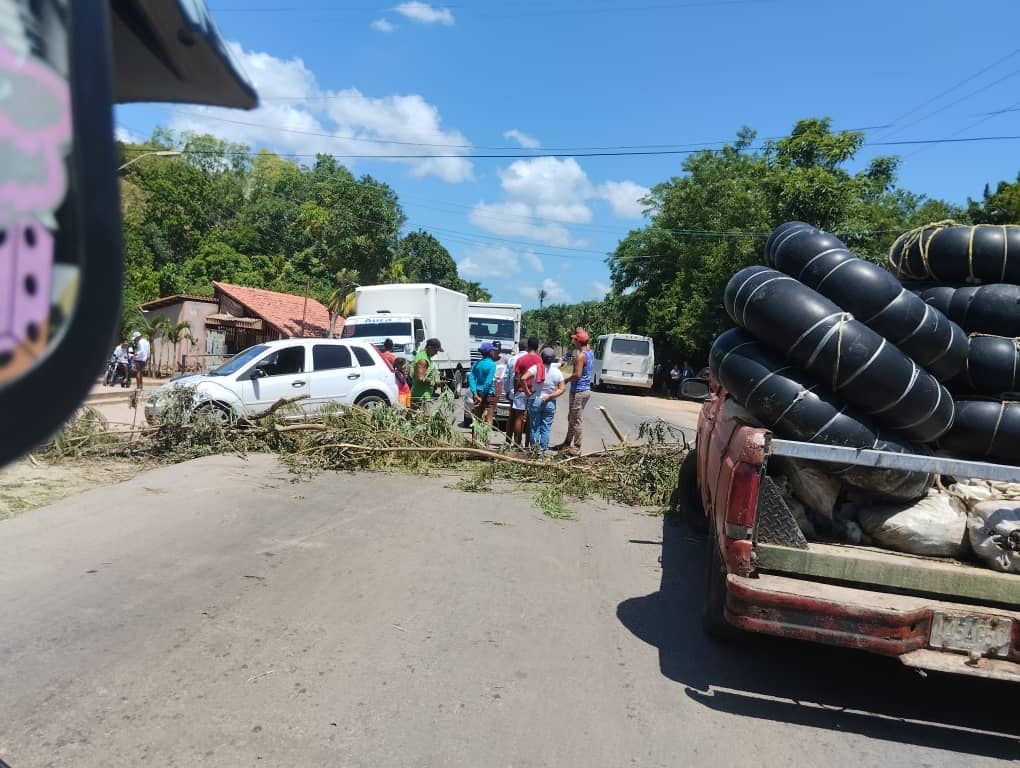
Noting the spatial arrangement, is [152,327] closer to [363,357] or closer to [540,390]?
[363,357]

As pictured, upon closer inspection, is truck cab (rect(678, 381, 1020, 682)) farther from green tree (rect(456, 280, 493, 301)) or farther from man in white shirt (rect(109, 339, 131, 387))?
green tree (rect(456, 280, 493, 301))

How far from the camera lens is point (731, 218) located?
34031mm

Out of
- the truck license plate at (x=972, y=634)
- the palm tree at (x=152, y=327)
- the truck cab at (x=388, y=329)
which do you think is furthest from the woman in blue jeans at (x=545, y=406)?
the palm tree at (x=152, y=327)

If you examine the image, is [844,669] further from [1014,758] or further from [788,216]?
[788,216]


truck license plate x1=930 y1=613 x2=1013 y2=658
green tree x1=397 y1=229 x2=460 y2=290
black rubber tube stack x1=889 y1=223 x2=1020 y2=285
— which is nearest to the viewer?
truck license plate x1=930 y1=613 x2=1013 y2=658

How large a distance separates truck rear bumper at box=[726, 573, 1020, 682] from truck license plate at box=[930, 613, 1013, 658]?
22 millimetres

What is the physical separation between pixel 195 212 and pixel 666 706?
5241 cm

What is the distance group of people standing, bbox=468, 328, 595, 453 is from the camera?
36.2 ft

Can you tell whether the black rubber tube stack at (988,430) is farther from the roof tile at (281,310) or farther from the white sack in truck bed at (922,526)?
the roof tile at (281,310)

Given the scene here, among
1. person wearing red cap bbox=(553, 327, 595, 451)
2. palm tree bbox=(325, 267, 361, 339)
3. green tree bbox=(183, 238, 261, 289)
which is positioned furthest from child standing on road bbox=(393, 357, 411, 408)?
green tree bbox=(183, 238, 261, 289)

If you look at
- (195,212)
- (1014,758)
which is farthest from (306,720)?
(195,212)

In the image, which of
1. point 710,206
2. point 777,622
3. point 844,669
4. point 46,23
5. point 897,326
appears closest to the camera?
point 46,23

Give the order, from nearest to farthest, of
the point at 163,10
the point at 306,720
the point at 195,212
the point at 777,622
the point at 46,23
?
the point at 46,23 < the point at 163,10 < the point at 306,720 < the point at 777,622 < the point at 195,212

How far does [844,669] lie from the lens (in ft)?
15.6
